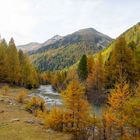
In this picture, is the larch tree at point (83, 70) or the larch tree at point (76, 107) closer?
the larch tree at point (76, 107)

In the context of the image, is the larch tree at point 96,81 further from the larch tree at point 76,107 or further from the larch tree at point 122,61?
the larch tree at point 76,107

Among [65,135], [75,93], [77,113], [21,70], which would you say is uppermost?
[21,70]

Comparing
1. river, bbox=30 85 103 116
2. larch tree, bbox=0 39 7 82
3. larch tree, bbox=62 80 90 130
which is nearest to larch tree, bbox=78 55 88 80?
river, bbox=30 85 103 116

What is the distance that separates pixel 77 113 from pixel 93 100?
39.6 meters

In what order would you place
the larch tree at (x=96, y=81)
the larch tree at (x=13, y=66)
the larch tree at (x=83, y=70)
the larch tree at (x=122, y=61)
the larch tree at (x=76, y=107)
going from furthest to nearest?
the larch tree at (x=13, y=66) < the larch tree at (x=83, y=70) < the larch tree at (x=96, y=81) < the larch tree at (x=122, y=61) < the larch tree at (x=76, y=107)

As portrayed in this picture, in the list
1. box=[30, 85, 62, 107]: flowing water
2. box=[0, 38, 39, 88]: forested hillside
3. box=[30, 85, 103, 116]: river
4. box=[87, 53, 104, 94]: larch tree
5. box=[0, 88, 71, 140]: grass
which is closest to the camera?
box=[0, 88, 71, 140]: grass

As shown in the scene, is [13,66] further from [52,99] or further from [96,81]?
[96,81]

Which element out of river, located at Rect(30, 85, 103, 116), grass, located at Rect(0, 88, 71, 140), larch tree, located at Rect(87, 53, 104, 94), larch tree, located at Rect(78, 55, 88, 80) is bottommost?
grass, located at Rect(0, 88, 71, 140)

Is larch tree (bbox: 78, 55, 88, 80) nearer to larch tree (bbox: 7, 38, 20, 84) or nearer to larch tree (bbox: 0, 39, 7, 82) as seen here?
larch tree (bbox: 7, 38, 20, 84)

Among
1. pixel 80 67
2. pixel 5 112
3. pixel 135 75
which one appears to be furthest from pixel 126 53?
pixel 5 112

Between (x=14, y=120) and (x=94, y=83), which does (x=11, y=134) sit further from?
(x=94, y=83)

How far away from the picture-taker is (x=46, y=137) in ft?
118

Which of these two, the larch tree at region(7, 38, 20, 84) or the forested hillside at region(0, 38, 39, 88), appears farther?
the larch tree at region(7, 38, 20, 84)

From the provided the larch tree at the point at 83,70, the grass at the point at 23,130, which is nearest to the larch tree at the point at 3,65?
the larch tree at the point at 83,70
